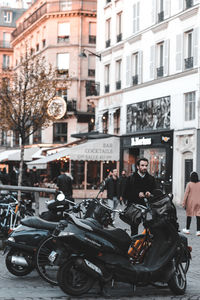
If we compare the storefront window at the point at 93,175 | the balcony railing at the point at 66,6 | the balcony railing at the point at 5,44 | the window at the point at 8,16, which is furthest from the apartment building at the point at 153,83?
the window at the point at 8,16

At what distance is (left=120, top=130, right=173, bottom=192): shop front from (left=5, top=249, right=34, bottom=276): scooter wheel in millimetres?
23036

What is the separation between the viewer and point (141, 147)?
116ft

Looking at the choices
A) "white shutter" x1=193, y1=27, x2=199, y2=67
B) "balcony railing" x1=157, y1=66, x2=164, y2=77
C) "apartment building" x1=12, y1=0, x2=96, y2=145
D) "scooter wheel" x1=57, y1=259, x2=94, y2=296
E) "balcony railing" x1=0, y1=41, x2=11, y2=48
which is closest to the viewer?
"scooter wheel" x1=57, y1=259, x2=94, y2=296

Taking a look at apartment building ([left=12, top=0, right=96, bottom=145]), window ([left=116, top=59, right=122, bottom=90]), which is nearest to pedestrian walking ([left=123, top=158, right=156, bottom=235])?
window ([left=116, top=59, right=122, bottom=90])

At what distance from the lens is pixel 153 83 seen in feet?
112

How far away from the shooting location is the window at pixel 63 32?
5556 cm

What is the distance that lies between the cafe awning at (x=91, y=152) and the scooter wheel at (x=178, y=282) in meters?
26.4

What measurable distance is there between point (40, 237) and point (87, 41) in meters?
47.8

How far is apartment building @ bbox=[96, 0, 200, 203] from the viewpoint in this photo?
30.9 meters

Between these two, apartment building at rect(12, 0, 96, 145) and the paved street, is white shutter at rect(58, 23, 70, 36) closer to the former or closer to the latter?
apartment building at rect(12, 0, 96, 145)

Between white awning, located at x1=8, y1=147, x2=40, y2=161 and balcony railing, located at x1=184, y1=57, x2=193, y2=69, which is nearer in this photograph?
balcony railing, located at x1=184, y1=57, x2=193, y2=69

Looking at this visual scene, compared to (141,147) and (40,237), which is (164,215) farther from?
(141,147)

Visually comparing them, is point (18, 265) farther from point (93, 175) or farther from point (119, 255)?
point (93, 175)

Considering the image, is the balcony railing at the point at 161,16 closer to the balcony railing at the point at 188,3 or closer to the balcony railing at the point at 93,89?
the balcony railing at the point at 188,3
